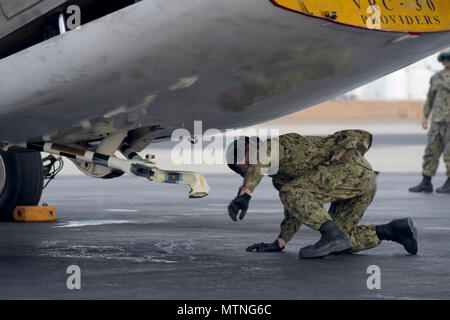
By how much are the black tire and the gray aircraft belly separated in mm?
2929

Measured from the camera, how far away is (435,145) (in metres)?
13.9

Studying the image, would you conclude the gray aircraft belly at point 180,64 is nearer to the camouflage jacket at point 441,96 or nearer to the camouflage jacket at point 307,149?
the camouflage jacket at point 307,149

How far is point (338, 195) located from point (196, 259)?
3.66 feet

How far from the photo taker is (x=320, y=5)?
5.06m

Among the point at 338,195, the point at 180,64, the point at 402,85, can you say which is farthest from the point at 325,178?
the point at 402,85

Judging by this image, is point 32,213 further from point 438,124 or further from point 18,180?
point 438,124

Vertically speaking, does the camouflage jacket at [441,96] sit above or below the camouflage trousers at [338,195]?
above

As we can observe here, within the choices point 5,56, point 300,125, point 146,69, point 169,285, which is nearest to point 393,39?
point 146,69

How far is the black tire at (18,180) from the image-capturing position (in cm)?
915

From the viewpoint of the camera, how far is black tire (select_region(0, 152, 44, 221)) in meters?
9.15

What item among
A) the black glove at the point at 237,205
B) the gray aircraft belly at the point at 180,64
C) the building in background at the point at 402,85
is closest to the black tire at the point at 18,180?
the gray aircraft belly at the point at 180,64

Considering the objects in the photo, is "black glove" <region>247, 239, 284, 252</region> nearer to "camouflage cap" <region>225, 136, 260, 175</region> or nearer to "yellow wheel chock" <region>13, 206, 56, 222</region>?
"camouflage cap" <region>225, 136, 260, 175</region>

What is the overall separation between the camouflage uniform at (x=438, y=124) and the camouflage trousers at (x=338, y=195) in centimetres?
725

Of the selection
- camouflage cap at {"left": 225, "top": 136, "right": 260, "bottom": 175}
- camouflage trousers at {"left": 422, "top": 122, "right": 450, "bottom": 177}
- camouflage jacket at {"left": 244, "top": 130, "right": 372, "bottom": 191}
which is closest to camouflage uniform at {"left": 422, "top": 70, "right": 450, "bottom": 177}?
camouflage trousers at {"left": 422, "top": 122, "right": 450, "bottom": 177}
